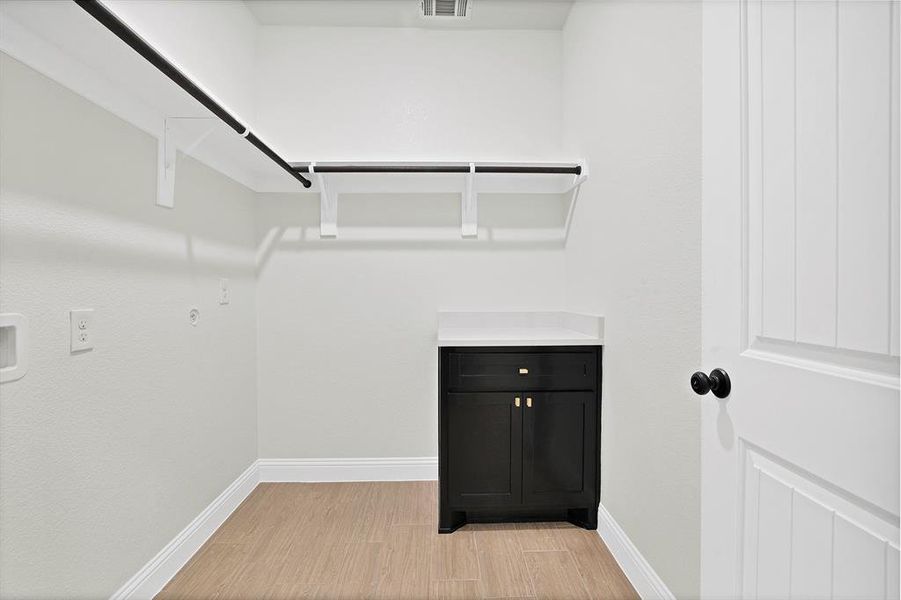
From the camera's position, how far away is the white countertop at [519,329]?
2029 millimetres

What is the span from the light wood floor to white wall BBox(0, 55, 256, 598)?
26 centimetres

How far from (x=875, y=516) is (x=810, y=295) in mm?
345

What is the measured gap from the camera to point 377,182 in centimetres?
255

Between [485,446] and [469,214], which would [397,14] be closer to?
[469,214]

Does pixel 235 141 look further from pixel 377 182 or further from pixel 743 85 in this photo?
pixel 743 85

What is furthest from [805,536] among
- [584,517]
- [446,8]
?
[446,8]

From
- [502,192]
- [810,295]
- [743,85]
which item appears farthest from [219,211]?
[810,295]

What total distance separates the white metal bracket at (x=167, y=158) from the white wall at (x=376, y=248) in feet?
2.89

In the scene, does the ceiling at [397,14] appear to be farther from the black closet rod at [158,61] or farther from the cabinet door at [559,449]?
the cabinet door at [559,449]

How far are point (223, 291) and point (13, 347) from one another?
1.08m

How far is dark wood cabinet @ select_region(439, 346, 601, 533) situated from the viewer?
2020 millimetres

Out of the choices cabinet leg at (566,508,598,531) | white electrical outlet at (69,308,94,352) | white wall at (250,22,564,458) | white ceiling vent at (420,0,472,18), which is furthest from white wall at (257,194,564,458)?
white electrical outlet at (69,308,94,352)

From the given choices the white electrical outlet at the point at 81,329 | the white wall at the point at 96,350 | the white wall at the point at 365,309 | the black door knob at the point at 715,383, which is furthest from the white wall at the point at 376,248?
the black door knob at the point at 715,383

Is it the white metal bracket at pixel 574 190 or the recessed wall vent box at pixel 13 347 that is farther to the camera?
the white metal bracket at pixel 574 190
